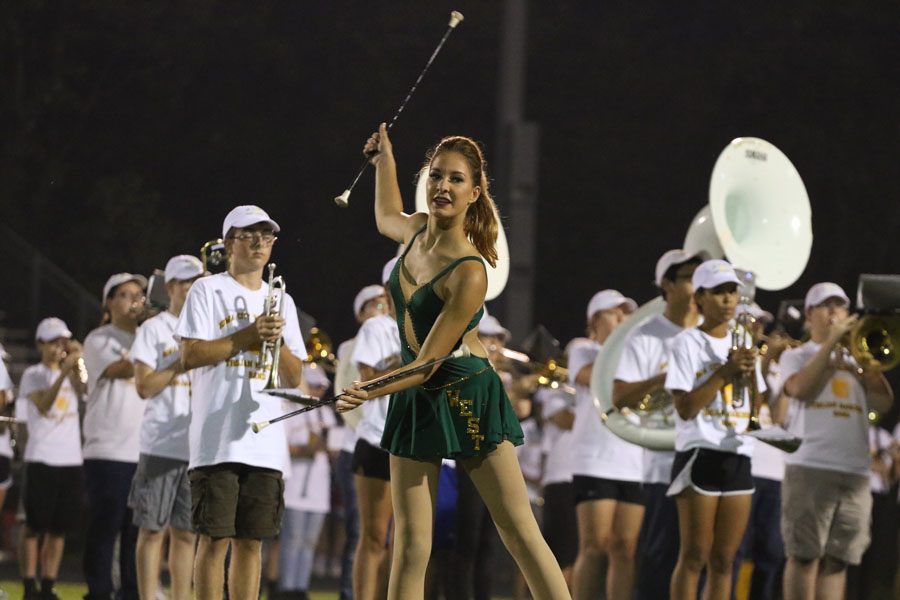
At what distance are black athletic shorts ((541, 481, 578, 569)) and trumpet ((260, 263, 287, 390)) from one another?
149 inches

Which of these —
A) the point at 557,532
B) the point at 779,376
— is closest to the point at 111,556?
the point at 557,532

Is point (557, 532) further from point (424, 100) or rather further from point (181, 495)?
point (424, 100)

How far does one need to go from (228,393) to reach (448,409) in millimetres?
1727

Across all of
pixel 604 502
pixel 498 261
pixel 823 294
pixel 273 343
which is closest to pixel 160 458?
pixel 273 343

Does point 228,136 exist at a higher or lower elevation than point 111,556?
higher

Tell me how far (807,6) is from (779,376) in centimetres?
1854

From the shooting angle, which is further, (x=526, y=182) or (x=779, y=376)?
(x=526, y=182)

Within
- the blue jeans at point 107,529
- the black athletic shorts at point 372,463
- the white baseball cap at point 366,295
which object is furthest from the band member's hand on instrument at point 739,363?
the blue jeans at point 107,529

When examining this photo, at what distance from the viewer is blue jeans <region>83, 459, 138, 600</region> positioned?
9289mm

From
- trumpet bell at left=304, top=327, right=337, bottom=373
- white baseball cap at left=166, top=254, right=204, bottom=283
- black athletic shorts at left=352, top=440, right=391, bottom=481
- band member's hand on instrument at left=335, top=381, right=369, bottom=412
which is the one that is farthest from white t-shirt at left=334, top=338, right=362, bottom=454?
band member's hand on instrument at left=335, top=381, right=369, bottom=412

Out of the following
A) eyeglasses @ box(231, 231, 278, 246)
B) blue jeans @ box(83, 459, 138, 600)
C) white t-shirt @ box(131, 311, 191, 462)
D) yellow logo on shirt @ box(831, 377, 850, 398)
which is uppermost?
eyeglasses @ box(231, 231, 278, 246)

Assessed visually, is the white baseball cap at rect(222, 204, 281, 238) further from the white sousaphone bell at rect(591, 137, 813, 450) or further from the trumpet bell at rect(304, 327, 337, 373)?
the trumpet bell at rect(304, 327, 337, 373)

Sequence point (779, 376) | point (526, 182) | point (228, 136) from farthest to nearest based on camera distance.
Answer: point (228, 136)
point (526, 182)
point (779, 376)

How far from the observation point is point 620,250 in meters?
27.7
